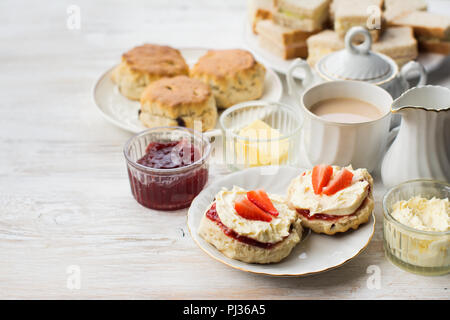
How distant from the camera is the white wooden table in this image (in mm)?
1473

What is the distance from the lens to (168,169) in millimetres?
1678

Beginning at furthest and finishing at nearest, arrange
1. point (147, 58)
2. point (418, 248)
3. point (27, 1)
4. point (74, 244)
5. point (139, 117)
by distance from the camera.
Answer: point (27, 1), point (147, 58), point (139, 117), point (74, 244), point (418, 248)

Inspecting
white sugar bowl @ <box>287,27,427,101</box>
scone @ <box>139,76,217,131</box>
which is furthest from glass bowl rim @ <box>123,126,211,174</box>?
white sugar bowl @ <box>287,27,427,101</box>

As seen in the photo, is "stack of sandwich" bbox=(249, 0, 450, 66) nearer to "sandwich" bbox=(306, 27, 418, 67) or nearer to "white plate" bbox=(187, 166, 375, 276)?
"sandwich" bbox=(306, 27, 418, 67)

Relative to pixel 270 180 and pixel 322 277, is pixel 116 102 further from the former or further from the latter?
pixel 322 277

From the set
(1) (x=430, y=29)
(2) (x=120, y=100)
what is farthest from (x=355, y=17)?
(2) (x=120, y=100)

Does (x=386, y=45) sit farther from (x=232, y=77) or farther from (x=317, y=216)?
(x=317, y=216)

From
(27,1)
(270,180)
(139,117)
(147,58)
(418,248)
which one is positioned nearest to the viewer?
(418,248)

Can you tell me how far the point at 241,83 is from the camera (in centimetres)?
218

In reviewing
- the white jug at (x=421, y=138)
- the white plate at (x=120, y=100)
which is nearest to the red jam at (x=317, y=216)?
the white jug at (x=421, y=138)

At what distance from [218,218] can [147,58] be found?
3.38 feet

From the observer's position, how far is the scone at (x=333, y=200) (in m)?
1.51

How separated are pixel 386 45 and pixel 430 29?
0.79 feet

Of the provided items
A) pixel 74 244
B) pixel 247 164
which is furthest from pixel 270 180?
pixel 74 244
